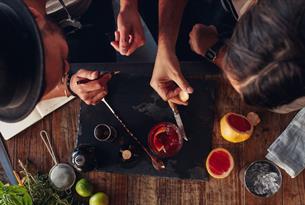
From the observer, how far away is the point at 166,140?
149cm

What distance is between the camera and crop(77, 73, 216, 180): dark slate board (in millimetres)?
1479

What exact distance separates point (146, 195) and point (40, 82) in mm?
677

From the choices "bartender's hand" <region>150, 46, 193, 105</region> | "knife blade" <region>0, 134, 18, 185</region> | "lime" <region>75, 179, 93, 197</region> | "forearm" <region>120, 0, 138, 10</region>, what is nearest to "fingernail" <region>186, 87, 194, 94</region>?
"bartender's hand" <region>150, 46, 193, 105</region>

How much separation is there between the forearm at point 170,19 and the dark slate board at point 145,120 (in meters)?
0.18

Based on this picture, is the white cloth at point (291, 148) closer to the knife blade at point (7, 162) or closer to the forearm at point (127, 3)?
the forearm at point (127, 3)

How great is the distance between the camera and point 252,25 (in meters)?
0.99

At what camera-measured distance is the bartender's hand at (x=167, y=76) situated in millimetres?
1433

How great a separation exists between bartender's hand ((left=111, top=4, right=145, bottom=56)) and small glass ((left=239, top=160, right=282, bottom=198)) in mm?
606

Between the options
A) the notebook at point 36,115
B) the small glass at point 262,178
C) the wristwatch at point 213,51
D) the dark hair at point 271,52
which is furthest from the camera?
the notebook at point 36,115

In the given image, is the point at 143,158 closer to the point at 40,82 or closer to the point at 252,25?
the point at 40,82

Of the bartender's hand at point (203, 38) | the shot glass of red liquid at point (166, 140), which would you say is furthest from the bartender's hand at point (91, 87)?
the bartender's hand at point (203, 38)

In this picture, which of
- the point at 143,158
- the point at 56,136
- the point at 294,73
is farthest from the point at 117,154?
the point at 294,73

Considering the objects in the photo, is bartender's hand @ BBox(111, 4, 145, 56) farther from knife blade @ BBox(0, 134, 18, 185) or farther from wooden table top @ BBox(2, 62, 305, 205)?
knife blade @ BBox(0, 134, 18, 185)

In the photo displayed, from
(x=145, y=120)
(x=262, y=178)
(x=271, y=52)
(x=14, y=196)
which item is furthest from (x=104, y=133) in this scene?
(x=271, y=52)
